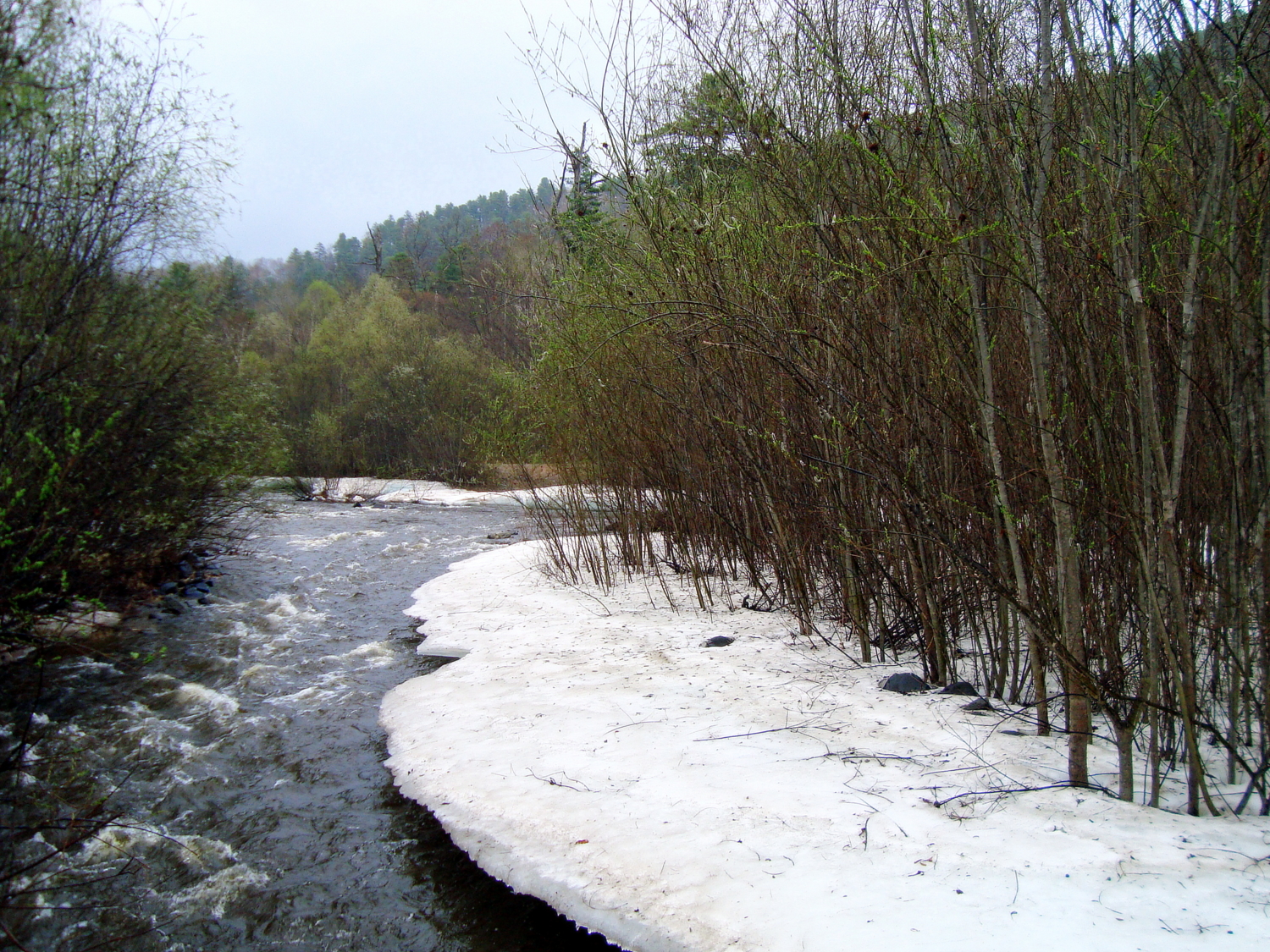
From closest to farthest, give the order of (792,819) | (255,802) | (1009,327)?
(792,819)
(1009,327)
(255,802)

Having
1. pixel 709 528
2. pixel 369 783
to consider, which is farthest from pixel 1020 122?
pixel 709 528

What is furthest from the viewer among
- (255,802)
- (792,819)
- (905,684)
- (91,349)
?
(91,349)

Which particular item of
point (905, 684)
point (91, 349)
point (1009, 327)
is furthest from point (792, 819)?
point (91, 349)

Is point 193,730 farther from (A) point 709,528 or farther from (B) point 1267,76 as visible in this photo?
(B) point 1267,76

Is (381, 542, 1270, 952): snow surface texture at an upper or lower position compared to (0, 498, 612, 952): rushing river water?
upper

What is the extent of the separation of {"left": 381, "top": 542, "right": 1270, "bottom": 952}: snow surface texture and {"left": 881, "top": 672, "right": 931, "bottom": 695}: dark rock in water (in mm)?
82

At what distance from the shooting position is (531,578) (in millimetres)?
8797

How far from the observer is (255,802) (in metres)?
4.04

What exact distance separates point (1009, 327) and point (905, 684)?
190 cm

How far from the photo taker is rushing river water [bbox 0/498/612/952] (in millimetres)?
3027

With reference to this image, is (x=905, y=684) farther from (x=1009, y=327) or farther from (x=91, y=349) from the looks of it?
(x=91, y=349)

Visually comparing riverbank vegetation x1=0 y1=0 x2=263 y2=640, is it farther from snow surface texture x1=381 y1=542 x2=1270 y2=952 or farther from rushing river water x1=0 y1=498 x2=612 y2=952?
snow surface texture x1=381 y1=542 x2=1270 y2=952

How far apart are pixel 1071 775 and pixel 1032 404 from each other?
139 cm

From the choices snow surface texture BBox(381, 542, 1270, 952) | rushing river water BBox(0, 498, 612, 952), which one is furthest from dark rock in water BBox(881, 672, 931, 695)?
rushing river water BBox(0, 498, 612, 952)
